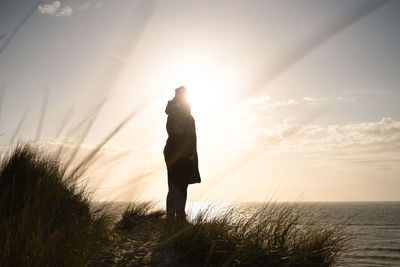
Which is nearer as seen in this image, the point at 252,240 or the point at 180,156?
the point at 252,240

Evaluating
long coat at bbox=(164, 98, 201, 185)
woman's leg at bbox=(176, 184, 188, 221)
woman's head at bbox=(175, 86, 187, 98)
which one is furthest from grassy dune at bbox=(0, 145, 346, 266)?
woman's head at bbox=(175, 86, 187, 98)

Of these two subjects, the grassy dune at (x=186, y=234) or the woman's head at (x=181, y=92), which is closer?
the grassy dune at (x=186, y=234)

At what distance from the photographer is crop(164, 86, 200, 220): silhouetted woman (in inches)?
224

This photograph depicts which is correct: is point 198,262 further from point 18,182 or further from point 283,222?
point 18,182

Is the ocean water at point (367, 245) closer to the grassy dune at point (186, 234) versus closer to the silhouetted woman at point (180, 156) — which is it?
the grassy dune at point (186, 234)

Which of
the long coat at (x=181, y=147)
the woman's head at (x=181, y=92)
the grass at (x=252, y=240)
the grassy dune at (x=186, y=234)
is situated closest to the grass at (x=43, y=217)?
the grassy dune at (x=186, y=234)

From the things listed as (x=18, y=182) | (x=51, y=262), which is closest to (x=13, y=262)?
(x=51, y=262)

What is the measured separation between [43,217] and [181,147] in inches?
129

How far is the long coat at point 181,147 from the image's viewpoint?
18.7ft

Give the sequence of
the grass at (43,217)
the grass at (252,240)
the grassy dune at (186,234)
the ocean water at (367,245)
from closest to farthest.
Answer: the grass at (43,217) → the grassy dune at (186,234) → the grass at (252,240) → the ocean water at (367,245)

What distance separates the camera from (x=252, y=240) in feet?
13.2

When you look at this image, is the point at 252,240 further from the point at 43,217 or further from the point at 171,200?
the point at 43,217

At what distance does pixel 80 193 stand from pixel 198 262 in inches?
117

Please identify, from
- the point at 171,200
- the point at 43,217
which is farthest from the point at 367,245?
the point at 43,217
